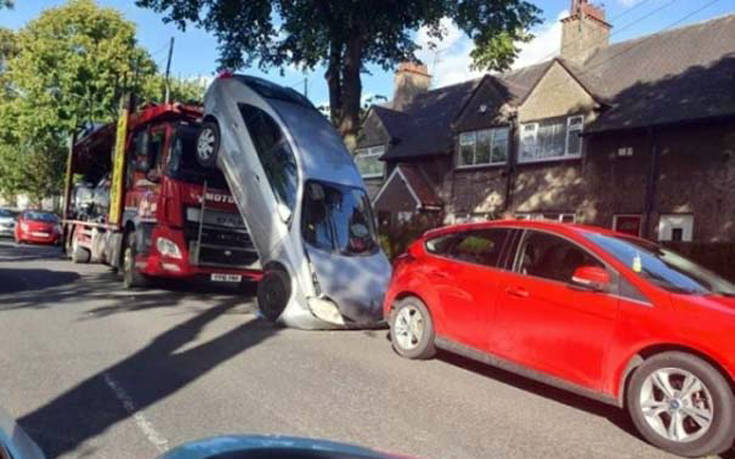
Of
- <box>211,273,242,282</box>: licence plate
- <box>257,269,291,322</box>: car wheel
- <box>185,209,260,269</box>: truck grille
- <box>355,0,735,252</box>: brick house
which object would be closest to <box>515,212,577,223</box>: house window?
<box>355,0,735,252</box>: brick house

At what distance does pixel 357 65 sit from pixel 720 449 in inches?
474

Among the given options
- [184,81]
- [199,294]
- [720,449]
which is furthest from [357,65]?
[184,81]

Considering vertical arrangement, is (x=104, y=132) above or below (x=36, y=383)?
above

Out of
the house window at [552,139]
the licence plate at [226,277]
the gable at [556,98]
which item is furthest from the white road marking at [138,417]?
the gable at [556,98]

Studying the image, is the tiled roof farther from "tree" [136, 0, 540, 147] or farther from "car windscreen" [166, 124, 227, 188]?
"car windscreen" [166, 124, 227, 188]

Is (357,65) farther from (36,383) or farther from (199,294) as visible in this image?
(36,383)

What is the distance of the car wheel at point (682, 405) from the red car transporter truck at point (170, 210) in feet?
25.1

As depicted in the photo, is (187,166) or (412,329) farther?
(187,166)

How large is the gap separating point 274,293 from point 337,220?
4.74 ft

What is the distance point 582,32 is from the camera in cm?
2572

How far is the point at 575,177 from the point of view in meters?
21.7

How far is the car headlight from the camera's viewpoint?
11.2 m

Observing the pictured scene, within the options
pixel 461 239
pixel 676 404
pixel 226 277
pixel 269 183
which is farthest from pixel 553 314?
pixel 226 277

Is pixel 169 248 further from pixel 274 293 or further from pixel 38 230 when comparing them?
pixel 38 230
